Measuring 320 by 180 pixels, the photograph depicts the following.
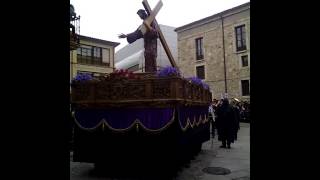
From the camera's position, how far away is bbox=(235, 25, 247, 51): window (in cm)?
2797

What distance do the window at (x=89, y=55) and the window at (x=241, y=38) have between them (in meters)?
16.6

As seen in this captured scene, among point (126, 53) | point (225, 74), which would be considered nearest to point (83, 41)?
point (126, 53)

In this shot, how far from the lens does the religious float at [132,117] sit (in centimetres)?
658

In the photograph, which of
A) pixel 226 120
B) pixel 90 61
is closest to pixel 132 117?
pixel 226 120

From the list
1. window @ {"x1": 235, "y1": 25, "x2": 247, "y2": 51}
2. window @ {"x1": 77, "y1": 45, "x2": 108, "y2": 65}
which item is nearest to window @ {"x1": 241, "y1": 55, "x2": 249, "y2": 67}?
window @ {"x1": 235, "y1": 25, "x2": 247, "y2": 51}

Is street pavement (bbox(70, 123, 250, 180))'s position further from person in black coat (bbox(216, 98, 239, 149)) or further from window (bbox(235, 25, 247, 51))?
window (bbox(235, 25, 247, 51))

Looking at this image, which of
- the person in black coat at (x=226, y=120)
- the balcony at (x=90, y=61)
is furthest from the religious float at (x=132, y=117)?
the balcony at (x=90, y=61)

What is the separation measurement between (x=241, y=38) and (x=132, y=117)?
78.4ft

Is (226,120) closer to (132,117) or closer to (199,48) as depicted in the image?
(132,117)

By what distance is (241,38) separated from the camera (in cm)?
2834

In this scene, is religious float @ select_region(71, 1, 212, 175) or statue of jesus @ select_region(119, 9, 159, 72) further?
statue of jesus @ select_region(119, 9, 159, 72)

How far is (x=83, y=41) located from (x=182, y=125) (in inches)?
1158
